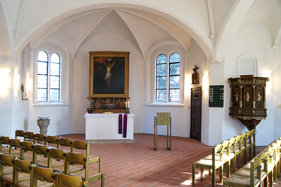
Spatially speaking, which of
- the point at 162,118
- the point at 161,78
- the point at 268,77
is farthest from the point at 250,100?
the point at 161,78

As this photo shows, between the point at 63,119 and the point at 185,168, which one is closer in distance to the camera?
the point at 185,168

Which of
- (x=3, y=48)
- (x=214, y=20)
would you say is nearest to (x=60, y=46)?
(x=3, y=48)

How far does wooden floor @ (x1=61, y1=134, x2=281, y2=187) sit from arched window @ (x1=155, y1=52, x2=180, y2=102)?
3.02 metres

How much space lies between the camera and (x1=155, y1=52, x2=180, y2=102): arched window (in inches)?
486

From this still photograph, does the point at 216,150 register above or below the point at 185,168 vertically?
above

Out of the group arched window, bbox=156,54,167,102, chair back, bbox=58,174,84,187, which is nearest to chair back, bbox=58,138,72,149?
chair back, bbox=58,174,84,187

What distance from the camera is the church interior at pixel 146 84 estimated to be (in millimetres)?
6250

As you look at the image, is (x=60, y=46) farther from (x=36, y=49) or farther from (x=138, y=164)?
(x=138, y=164)

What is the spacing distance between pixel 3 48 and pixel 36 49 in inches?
134

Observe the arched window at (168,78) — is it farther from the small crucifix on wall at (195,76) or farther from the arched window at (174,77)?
the small crucifix on wall at (195,76)

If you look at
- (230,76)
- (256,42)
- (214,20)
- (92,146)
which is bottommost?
(92,146)

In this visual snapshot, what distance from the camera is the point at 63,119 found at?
12203mm

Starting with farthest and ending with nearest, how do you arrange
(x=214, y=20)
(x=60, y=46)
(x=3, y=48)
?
(x=60, y=46), (x=214, y=20), (x=3, y=48)

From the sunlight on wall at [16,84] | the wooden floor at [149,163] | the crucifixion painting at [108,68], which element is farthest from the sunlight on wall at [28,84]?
the wooden floor at [149,163]
